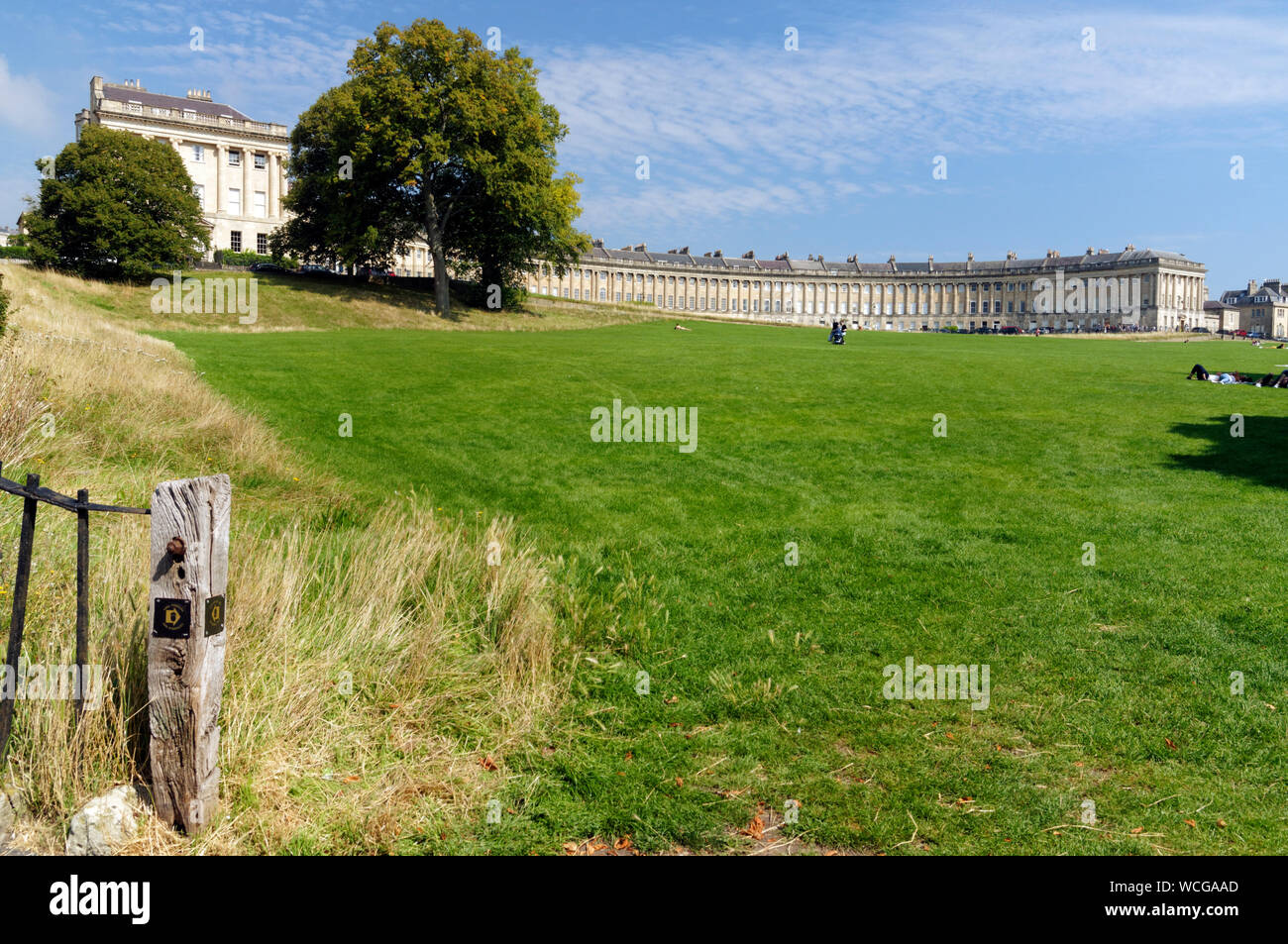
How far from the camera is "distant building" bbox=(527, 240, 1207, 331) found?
147000 mm

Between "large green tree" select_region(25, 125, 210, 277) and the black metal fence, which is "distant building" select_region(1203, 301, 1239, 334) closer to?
"large green tree" select_region(25, 125, 210, 277)

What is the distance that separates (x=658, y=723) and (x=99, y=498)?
7.00 m

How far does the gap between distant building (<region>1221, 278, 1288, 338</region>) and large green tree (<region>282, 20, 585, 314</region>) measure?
178138mm

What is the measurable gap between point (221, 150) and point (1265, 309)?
649 ft

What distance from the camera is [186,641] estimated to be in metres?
4.27

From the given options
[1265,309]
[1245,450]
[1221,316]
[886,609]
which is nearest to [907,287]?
[1221,316]

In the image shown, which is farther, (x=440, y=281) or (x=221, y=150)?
(x=221, y=150)

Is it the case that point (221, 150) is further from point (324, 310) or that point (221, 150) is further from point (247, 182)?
point (324, 310)

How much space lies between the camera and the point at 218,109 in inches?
3831

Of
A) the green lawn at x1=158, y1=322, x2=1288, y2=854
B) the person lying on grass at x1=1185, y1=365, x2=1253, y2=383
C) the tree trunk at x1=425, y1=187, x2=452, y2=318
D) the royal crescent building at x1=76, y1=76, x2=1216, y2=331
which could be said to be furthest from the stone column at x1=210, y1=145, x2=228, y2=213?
the person lying on grass at x1=1185, y1=365, x2=1253, y2=383

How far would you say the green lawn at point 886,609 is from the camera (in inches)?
211
